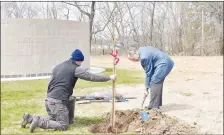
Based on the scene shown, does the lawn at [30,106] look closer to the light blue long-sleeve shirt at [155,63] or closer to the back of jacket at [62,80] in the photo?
the back of jacket at [62,80]

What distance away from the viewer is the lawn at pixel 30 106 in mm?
6390

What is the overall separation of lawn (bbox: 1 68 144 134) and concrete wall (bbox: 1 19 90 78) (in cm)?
85

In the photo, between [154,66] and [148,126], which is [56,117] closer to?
[148,126]

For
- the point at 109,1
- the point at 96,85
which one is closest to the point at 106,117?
the point at 96,85

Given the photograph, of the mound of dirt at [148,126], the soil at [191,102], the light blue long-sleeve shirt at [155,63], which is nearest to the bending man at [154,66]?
the light blue long-sleeve shirt at [155,63]

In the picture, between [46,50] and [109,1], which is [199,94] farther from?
[109,1]

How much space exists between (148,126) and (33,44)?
854 centimetres

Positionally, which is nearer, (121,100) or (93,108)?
(93,108)

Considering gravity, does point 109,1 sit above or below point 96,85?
above

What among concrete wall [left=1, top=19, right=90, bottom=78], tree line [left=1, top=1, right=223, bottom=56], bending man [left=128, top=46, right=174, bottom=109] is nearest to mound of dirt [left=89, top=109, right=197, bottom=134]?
bending man [left=128, top=46, right=174, bottom=109]

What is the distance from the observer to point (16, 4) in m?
25.2

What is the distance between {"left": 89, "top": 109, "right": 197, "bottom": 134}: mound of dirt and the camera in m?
5.98

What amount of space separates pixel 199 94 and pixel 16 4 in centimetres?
1765

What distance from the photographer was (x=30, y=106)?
A: 8602 millimetres
